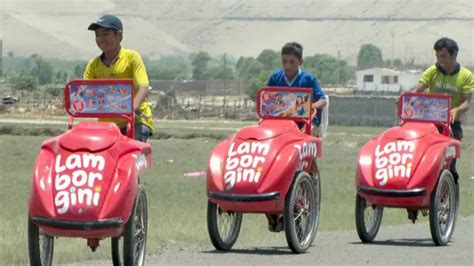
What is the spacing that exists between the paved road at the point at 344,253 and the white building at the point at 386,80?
130 metres

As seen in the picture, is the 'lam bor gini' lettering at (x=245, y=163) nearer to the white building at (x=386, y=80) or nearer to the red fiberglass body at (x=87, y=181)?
the red fiberglass body at (x=87, y=181)

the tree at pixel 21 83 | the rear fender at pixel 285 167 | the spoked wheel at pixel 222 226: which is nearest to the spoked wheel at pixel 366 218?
the rear fender at pixel 285 167

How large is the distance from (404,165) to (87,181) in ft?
14.4

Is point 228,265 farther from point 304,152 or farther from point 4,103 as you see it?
point 4,103

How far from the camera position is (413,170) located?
15.2 m

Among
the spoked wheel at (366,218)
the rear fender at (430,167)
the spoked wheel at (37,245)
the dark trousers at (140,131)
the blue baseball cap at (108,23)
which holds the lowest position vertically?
the spoked wheel at (366,218)

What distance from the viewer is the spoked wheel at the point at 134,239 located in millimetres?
12109

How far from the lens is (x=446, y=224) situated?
51.9 ft

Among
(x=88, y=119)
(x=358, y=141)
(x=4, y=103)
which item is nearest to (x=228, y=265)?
(x=88, y=119)

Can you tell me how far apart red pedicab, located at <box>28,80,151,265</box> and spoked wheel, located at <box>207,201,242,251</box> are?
1.95m

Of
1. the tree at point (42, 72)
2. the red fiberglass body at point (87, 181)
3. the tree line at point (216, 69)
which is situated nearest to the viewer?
the red fiberglass body at point (87, 181)

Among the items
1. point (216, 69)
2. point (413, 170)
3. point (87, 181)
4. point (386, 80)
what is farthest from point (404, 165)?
point (216, 69)

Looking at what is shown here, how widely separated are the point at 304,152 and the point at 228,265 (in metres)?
1.74

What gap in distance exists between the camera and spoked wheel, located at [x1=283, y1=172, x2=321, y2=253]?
46.7 feet
